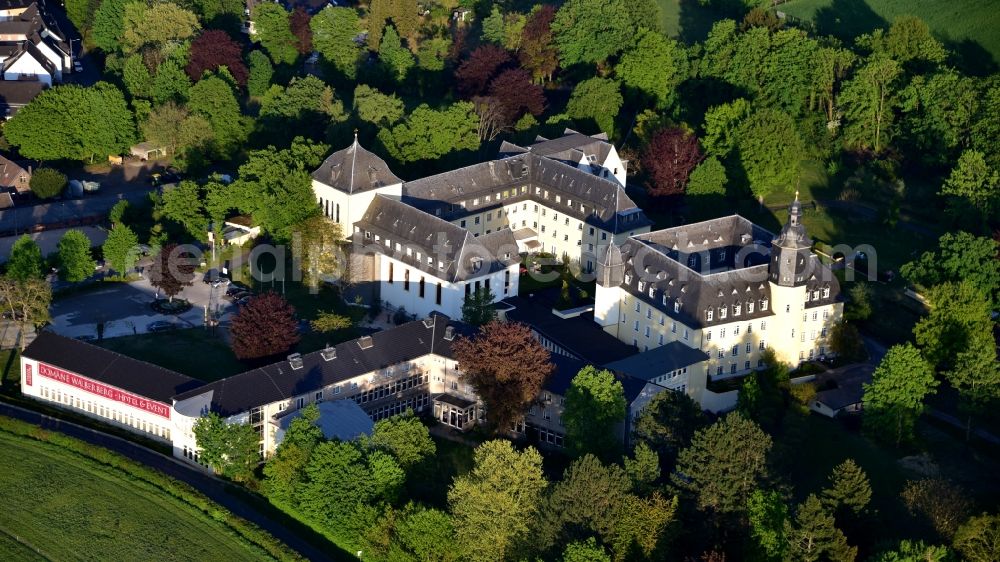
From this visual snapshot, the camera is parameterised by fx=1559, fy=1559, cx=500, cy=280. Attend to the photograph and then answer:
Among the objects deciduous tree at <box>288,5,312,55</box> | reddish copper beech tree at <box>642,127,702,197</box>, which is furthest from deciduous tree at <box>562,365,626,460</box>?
deciduous tree at <box>288,5,312,55</box>

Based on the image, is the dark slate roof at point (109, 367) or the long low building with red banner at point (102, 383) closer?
the long low building with red banner at point (102, 383)

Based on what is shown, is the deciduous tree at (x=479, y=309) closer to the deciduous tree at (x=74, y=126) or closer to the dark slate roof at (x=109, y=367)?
the dark slate roof at (x=109, y=367)

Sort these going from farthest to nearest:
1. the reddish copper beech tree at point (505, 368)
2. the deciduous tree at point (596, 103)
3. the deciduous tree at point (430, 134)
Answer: the deciduous tree at point (596, 103)
the deciduous tree at point (430, 134)
the reddish copper beech tree at point (505, 368)

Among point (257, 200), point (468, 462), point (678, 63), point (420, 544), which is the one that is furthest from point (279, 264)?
point (678, 63)

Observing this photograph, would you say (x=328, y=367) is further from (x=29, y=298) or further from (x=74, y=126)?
(x=74, y=126)

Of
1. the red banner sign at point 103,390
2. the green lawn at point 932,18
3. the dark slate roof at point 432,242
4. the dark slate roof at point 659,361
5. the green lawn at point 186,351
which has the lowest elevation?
the green lawn at point 186,351

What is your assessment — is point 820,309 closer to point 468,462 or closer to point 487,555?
point 468,462

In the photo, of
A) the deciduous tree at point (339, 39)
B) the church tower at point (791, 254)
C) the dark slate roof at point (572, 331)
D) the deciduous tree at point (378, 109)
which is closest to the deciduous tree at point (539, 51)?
the deciduous tree at point (339, 39)

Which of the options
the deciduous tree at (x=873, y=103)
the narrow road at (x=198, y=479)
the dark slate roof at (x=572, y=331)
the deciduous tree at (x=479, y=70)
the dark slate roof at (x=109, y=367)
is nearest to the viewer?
the narrow road at (x=198, y=479)
